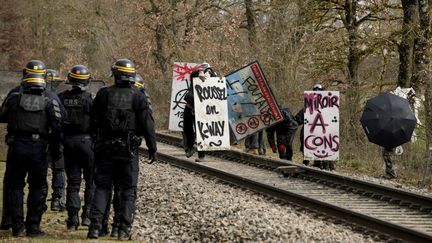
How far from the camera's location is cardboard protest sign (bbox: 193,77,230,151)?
19.3m

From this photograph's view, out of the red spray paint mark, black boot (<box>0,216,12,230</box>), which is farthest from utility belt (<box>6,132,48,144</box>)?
the red spray paint mark

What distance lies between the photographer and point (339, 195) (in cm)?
1474

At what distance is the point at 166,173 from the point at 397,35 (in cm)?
1256

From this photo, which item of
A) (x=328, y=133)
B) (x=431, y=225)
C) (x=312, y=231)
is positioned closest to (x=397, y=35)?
(x=328, y=133)

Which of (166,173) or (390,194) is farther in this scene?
(166,173)

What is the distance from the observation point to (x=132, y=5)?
46.1 m

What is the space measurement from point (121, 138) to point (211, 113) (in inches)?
353

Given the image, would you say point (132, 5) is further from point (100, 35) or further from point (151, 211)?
point (151, 211)

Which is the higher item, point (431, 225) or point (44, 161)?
point (44, 161)

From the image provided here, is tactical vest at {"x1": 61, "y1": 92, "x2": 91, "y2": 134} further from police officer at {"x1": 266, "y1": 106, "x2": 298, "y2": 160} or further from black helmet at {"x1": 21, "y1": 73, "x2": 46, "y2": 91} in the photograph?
police officer at {"x1": 266, "y1": 106, "x2": 298, "y2": 160}

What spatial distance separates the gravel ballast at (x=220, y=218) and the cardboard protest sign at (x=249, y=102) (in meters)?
5.79

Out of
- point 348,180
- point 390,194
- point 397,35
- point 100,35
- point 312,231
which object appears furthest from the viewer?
point 100,35

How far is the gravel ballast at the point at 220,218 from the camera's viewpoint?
10.2 meters

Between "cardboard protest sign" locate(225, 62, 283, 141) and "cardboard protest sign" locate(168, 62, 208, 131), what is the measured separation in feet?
6.43
